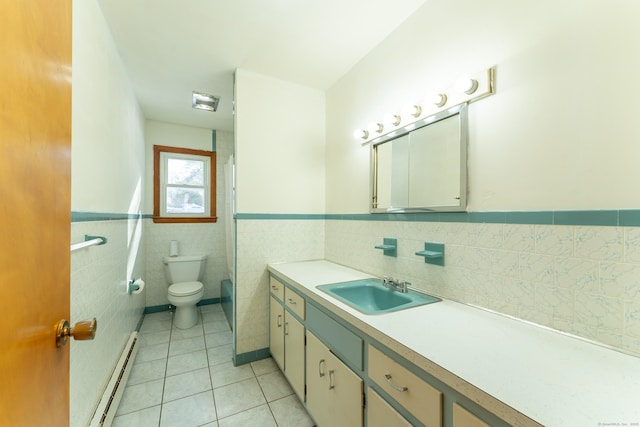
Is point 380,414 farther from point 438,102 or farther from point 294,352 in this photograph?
point 438,102

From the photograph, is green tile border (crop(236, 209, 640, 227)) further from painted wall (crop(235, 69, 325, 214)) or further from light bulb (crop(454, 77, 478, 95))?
painted wall (crop(235, 69, 325, 214))

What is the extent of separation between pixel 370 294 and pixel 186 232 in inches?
109

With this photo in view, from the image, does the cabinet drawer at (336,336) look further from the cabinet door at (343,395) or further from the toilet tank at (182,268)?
the toilet tank at (182,268)

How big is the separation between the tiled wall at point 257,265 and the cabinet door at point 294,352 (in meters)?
0.45

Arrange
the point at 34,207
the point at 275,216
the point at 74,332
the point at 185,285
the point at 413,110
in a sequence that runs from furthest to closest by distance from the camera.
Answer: the point at 185,285
the point at 275,216
the point at 413,110
the point at 74,332
the point at 34,207

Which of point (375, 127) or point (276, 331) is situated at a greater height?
point (375, 127)

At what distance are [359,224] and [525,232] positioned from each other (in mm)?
1130

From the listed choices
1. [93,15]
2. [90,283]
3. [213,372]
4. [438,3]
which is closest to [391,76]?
[438,3]

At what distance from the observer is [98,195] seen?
4.84 ft

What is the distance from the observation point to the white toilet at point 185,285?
278 cm

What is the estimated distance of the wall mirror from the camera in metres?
1.32

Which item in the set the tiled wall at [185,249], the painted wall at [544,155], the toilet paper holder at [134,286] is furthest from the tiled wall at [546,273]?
the tiled wall at [185,249]

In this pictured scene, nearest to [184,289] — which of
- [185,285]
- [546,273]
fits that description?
[185,285]

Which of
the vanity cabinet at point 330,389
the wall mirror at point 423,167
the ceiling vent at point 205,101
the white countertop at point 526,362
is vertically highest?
the ceiling vent at point 205,101
